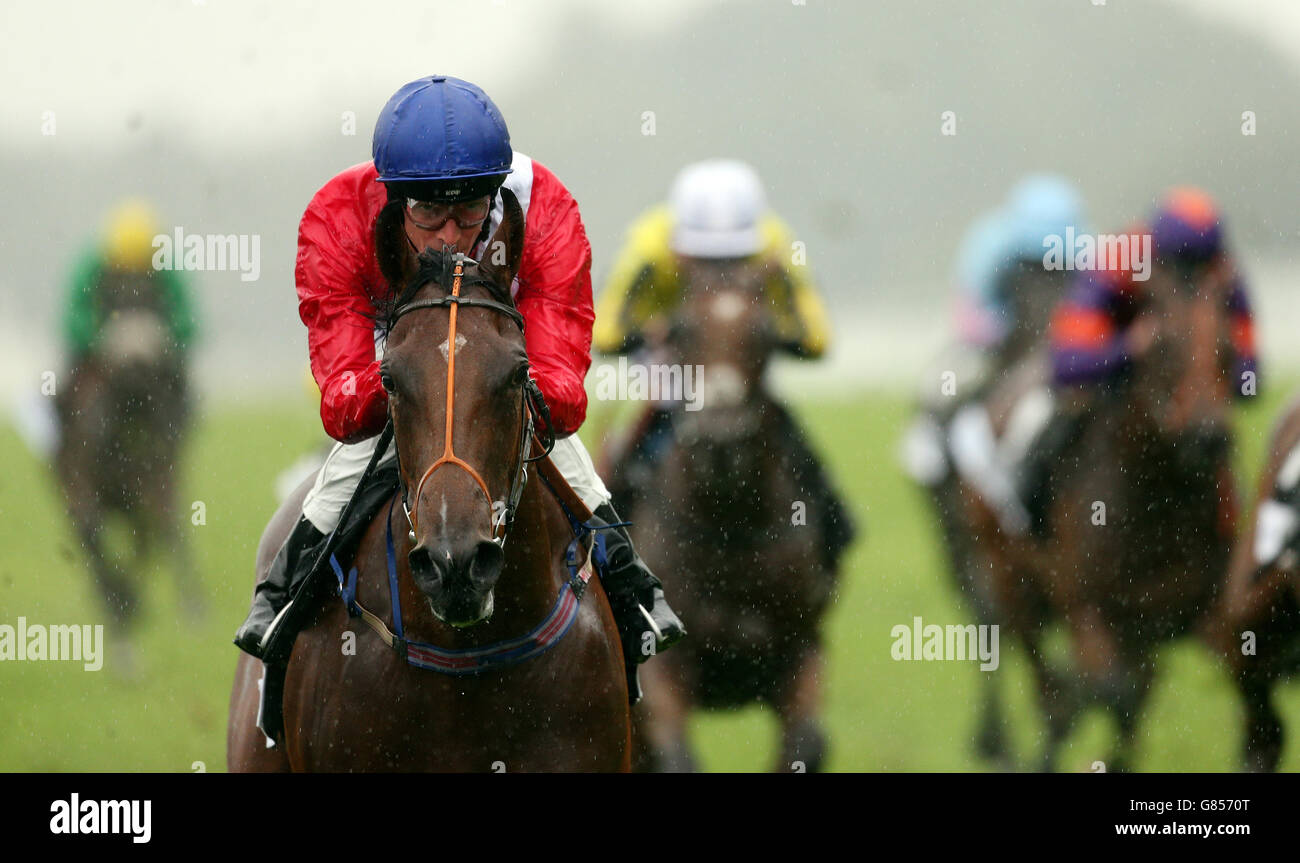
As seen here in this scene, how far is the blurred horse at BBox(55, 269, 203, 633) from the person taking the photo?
7859 millimetres

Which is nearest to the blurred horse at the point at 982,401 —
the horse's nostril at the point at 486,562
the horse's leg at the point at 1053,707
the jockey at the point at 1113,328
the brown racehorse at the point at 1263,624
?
the horse's leg at the point at 1053,707

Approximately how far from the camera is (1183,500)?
5.79 m

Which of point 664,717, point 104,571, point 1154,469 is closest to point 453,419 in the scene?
point 664,717

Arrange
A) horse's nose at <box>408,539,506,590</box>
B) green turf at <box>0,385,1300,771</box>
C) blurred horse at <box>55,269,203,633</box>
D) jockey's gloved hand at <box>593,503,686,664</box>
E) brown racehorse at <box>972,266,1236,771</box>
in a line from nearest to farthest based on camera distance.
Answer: horse's nose at <box>408,539,506,590</box> → jockey's gloved hand at <box>593,503,686,664</box> → brown racehorse at <box>972,266,1236,771</box> → green turf at <box>0,385,1300,771</box> → blurred horse at <box>55,269,203,633</box>

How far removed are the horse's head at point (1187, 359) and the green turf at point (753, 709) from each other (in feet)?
2.57

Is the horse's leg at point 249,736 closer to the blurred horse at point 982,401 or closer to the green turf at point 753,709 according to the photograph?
the green turf at point 753,709

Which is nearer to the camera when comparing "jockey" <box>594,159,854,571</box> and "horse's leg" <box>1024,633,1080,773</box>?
"jockey" <box>594,159,854,571</box>

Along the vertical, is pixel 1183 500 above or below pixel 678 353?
below

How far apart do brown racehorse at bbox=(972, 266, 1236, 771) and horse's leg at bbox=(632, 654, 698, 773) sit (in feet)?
5.10

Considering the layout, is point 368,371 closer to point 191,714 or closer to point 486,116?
point 486,116

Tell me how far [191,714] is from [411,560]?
19.7ft

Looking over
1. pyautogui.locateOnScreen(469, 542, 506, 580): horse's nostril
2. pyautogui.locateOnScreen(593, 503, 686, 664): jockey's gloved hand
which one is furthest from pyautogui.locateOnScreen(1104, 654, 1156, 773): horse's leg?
pyautogui.locateOnScreen(469, 542, 506, 580): horse's nostril

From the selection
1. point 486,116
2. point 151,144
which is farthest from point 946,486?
point 151,144

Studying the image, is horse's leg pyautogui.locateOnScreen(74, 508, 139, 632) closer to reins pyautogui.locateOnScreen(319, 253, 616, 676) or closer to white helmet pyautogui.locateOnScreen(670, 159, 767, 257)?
white helmet pyautogui.locateOnScreen(670, 159, 767, 257)
